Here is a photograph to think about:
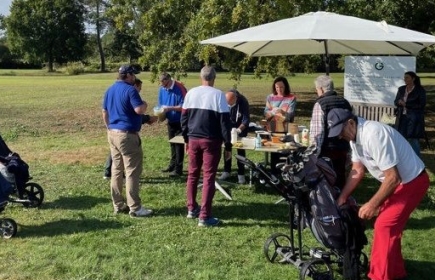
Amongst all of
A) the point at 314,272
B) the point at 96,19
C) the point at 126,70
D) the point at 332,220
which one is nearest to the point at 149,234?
the point at 126,70

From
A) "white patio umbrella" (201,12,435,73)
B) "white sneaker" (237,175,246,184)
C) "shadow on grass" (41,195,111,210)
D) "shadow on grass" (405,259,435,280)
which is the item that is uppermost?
"white patio umbrella" (201,12,435,73)

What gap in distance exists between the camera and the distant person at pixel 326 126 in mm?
5438

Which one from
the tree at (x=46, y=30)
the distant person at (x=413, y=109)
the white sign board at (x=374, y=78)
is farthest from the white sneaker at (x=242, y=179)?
the tree at (x=46, y=30)

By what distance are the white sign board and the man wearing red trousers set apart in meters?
9.31

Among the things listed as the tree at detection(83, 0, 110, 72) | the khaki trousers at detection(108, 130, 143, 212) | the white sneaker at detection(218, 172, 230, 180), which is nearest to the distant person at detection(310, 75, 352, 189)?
the khaki trousers at detection(108, 130, 143, 212)

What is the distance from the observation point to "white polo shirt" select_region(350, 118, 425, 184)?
3787 millimetres

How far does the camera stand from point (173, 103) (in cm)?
838

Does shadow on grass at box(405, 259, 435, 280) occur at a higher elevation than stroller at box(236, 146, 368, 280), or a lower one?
lower

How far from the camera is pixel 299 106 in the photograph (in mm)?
21219

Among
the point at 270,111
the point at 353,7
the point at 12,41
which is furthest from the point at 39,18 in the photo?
the point at 270,111

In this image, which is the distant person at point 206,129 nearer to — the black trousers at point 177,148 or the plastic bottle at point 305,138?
the plastic bottle at point 305,138

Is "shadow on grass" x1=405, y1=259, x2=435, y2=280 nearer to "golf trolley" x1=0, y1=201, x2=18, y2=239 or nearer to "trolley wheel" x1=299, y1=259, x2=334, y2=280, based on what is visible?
"trolley wheel" x1=299, y1=259, x2=334, y2=280

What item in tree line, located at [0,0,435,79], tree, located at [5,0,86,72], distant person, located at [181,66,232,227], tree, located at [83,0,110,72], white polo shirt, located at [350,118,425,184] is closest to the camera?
white polo shirt, located at [350,118,425,184]

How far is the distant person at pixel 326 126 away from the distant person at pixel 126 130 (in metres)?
2.05
